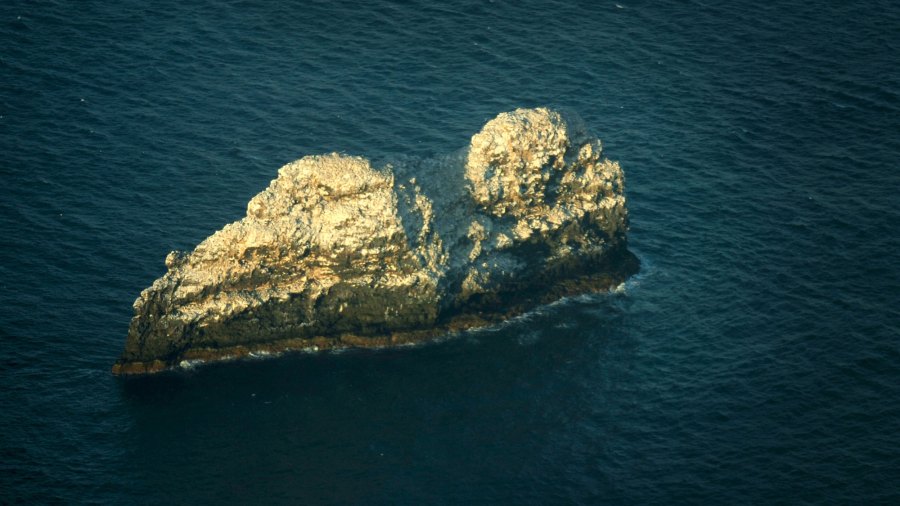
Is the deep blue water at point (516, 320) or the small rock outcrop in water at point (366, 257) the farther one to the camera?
the small rock outcrop in water at point (366, 257)

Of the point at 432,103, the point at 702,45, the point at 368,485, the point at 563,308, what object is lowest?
the point at 368,485

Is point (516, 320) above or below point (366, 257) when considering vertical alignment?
below

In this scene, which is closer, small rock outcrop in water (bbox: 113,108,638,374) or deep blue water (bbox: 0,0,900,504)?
deep blue water (bbox: 0,0,900,504)

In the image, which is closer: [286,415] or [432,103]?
[286,415]

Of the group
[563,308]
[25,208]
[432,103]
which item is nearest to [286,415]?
[563,308]

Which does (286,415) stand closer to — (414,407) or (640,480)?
(414,407)
